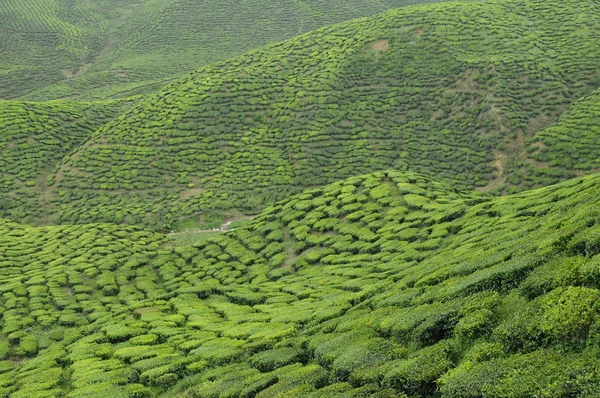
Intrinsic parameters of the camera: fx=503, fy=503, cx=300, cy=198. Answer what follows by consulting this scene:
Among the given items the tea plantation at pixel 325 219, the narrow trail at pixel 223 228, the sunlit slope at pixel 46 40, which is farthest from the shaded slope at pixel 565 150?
the sunlit slope at pixel 46 40

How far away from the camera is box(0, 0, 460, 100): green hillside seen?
87688 mm

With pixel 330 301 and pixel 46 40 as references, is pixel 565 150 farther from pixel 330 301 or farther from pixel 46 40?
pixel 46 40

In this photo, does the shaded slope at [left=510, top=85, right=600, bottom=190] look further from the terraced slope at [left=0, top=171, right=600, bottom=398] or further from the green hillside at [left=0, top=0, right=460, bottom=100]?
the green hillside at [left=0, top=0, right=460, bottom=100]

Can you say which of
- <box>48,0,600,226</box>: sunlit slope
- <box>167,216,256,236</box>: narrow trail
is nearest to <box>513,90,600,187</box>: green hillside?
<box>48,0,600,226</box>: sunlit slope

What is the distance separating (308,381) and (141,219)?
33.9 metres

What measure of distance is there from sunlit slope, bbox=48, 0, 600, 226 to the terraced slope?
1078 centimetres

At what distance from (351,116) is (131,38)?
232 feet

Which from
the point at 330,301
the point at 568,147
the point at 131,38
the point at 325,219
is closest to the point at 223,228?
the point at 325,219

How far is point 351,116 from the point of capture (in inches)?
2064

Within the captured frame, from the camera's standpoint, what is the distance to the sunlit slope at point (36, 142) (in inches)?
1869

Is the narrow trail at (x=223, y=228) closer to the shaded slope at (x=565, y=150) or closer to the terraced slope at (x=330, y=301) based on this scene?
the terraced slope at (x=330, y=301)

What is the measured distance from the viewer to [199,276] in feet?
99.6

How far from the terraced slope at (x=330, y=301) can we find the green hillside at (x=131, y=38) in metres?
54.4

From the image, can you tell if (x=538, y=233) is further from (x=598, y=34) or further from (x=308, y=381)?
(x=598, y=34)
